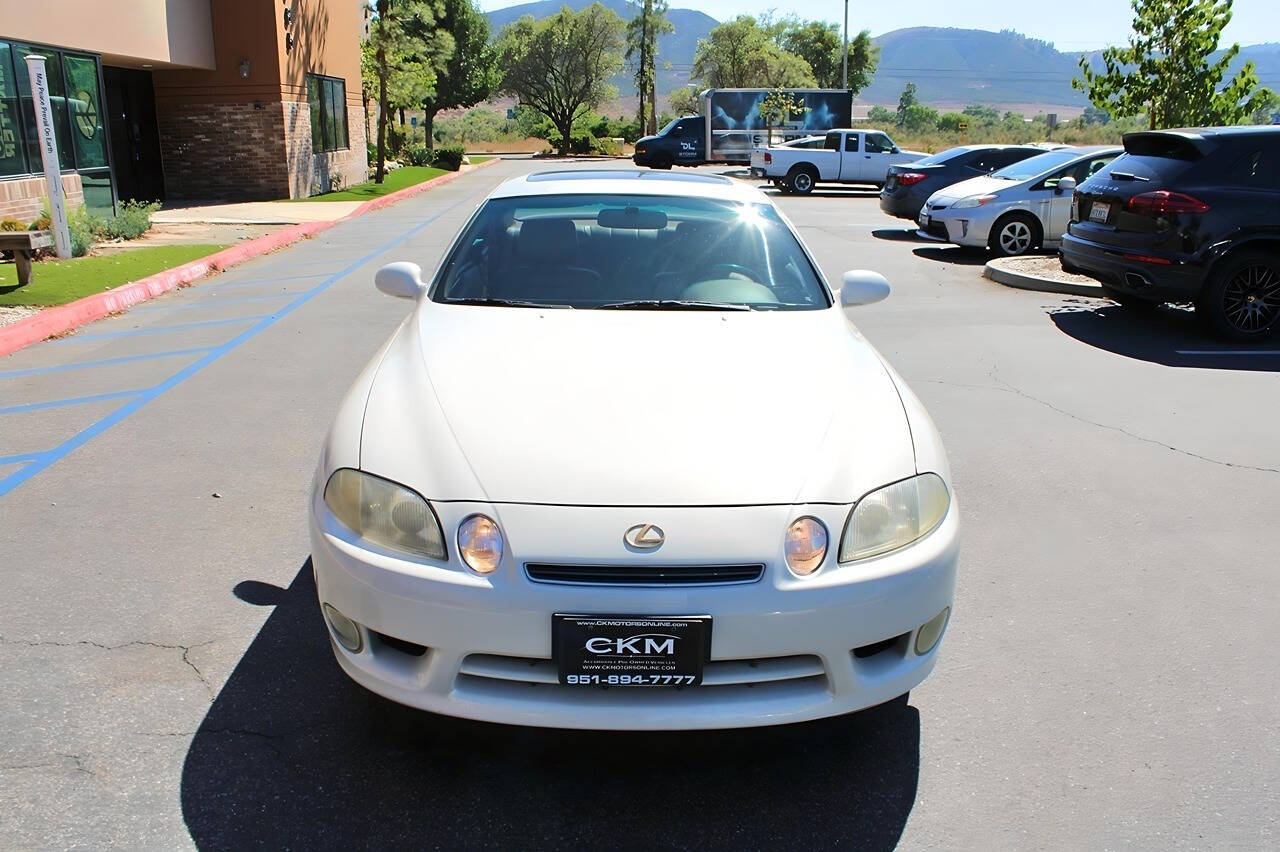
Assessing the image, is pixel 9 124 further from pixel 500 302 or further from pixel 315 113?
pixel 500 302

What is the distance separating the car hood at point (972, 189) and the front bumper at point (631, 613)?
42.4ft

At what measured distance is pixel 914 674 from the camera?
9.80 ft

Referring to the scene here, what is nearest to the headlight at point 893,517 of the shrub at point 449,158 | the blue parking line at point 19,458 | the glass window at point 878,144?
the blue parking line at point 19,458

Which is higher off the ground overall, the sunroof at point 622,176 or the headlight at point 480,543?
the sunroof at point 622,176

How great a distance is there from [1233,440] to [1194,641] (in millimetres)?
2977

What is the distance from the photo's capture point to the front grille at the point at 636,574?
2.71m

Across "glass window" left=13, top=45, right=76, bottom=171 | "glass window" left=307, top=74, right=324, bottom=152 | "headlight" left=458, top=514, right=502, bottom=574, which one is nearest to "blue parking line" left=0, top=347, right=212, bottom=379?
"headlight" left=458, top=514, right=502, bottom=574

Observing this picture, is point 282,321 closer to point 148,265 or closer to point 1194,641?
point 148,265

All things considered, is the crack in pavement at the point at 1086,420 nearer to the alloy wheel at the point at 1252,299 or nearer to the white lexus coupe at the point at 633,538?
the alloy wheel at the point at 1252,299

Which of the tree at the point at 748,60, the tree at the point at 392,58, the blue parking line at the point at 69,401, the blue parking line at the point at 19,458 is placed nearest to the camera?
the blue parking line at the point at 19,458

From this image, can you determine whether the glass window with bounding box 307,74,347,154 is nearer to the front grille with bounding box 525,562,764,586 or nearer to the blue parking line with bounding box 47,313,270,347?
the blue parking line with bounding box 47,313,270,347

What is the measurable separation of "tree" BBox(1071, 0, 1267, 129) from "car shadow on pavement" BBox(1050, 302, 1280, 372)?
12.7 feet

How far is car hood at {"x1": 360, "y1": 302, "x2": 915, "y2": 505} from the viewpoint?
114 inches

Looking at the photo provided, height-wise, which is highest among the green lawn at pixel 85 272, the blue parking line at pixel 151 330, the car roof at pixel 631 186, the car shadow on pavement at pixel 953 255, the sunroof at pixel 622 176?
the sunroof at pixel 622 176
